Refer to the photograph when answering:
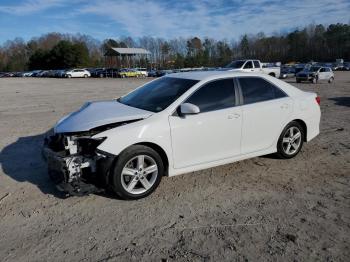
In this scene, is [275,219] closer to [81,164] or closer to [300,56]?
[81,164]

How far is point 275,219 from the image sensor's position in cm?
447

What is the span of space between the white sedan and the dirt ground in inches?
11.9

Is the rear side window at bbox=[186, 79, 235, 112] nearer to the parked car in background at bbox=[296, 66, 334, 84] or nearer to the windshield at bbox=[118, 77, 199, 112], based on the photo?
the windshield at bbox=[118, 77, 199, 112]

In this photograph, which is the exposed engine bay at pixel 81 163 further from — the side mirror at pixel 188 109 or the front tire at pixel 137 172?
the side mirror at pixel 188 109

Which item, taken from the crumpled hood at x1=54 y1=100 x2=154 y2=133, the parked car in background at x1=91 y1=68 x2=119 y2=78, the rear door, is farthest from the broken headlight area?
the parked car in background at x1=91 y1=68 x2=119 y2=78

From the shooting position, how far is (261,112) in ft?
20.1

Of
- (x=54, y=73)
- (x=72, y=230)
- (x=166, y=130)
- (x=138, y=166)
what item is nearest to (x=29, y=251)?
(x=72, y=230)

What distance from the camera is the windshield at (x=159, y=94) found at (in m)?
5.53

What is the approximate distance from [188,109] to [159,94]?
89 centimetres

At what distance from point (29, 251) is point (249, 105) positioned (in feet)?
12.4

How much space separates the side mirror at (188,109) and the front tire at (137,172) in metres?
0.68

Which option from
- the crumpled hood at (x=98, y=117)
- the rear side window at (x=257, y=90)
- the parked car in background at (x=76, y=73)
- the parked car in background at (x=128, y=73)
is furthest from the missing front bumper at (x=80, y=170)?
the parked car in background at (x=76, y=73)

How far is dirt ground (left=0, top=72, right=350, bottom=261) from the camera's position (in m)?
3.80

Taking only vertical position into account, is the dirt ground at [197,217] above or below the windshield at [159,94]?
below
